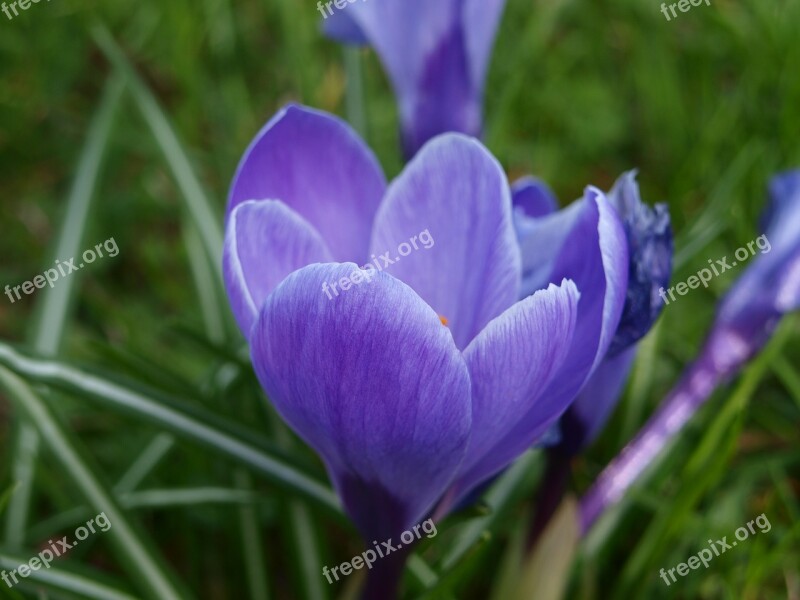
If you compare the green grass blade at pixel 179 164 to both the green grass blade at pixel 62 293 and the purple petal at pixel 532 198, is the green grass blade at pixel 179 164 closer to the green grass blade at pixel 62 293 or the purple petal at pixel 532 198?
the green grass blade at pixel 62 293

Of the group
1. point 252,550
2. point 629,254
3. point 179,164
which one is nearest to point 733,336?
point 629,254

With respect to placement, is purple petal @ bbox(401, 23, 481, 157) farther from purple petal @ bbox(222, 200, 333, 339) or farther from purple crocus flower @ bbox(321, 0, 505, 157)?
purple petal @ bbox(222, 200, 333, 339)

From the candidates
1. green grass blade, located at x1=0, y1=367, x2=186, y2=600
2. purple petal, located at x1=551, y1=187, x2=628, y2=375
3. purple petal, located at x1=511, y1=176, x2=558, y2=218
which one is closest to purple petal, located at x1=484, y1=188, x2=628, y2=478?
purple petal, located at x1=551, y1=187, x2=628, y2=375

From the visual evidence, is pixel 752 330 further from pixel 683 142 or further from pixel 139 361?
pixel 683 142

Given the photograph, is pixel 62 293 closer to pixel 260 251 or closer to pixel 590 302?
pixel 260 251

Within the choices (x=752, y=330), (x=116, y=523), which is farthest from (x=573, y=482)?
(x=116, y=523)

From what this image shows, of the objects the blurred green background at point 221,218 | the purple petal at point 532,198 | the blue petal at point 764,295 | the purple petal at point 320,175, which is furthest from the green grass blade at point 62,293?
the blue petal at point 764,295
